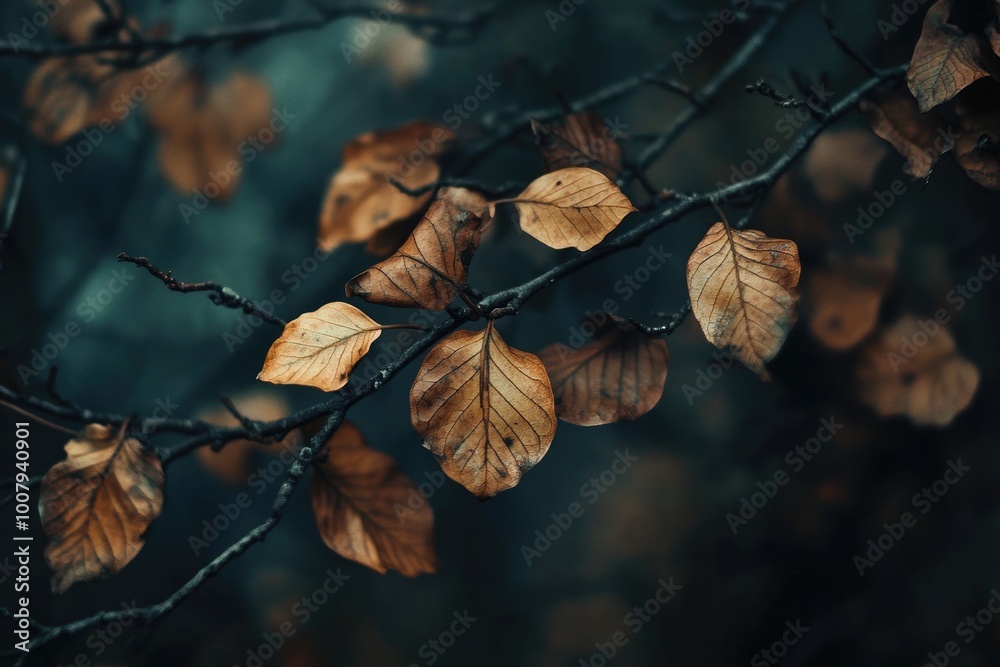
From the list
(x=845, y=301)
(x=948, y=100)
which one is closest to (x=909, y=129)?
(x=948, y=100)

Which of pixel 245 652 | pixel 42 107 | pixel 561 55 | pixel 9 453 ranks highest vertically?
pixel 561 55

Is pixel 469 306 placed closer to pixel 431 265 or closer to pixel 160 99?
pixel 431 265

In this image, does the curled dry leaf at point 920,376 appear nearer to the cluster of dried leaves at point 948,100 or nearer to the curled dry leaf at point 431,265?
the cluster of dried leaves at point 948,100

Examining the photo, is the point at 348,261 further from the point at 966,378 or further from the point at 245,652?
the point at 966,378

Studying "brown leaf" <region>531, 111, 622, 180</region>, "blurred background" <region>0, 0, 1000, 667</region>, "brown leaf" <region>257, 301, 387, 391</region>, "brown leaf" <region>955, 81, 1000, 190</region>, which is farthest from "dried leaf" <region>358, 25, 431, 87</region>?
"brown leaf" <region>955, 81, 1000, 190</region>

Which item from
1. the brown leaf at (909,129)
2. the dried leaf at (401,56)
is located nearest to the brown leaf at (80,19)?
the dried leaf at (401,56)

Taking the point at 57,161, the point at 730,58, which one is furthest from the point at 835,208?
the point at 57,161

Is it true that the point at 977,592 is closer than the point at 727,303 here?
No
